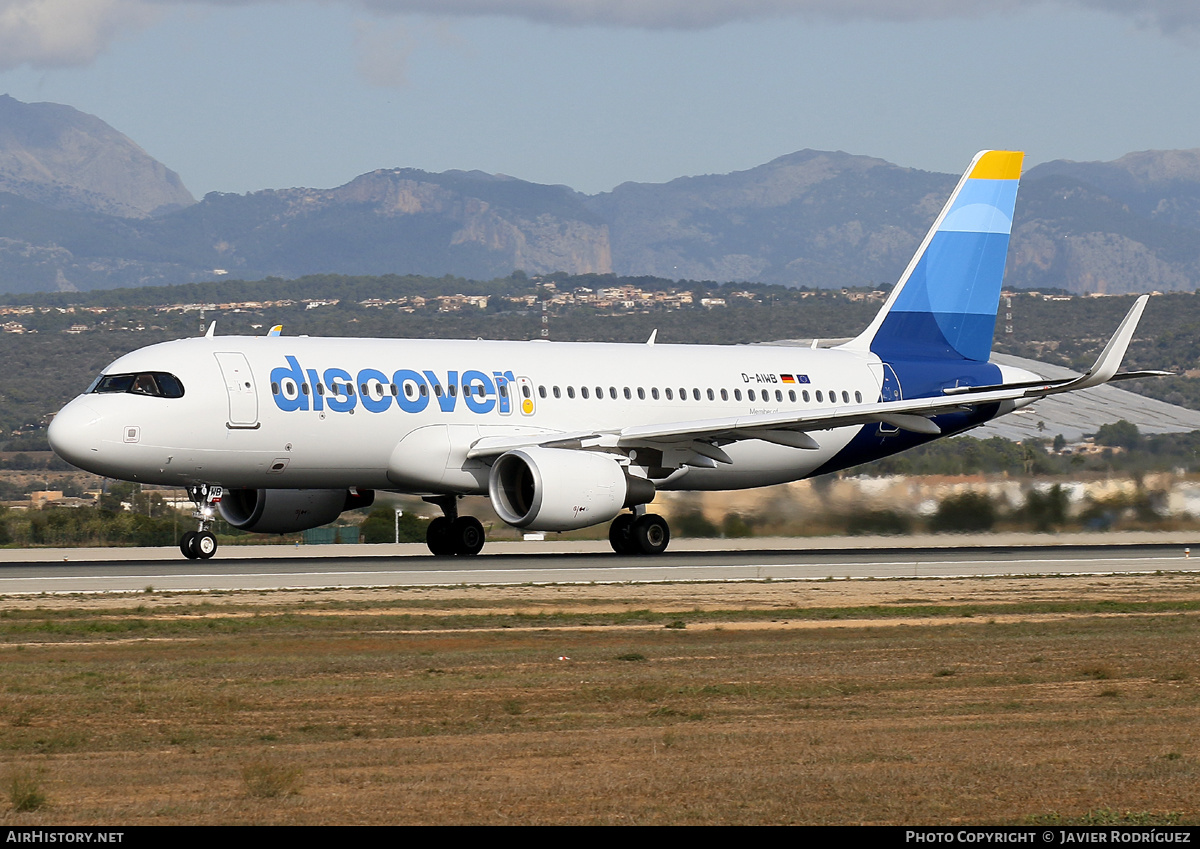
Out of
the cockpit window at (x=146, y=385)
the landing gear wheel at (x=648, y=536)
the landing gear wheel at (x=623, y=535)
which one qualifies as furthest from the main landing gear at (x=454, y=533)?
the cockpit window at (x=146, y=385)

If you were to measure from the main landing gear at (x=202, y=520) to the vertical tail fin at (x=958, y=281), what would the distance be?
614 inches

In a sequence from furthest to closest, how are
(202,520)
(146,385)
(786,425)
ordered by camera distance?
(786,425)
(202,520)
(146,385)

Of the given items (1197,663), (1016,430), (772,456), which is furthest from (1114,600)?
(1016,430)

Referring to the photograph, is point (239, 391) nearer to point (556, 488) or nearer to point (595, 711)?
point (556, 488)

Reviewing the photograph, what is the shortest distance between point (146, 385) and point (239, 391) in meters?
1.59

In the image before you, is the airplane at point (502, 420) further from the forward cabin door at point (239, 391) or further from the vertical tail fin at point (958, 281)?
the vertical tail fin at point (958, 281)

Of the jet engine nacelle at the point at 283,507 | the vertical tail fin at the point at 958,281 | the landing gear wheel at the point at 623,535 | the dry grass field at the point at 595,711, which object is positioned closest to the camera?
the dry grass field at the point at 595,711

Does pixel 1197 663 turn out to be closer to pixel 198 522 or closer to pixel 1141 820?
pixel 1141 820

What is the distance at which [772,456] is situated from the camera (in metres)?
36.8

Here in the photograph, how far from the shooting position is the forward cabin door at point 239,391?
30.3 metres

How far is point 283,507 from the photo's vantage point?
34000 mm

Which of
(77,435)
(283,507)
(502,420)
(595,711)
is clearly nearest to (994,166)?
(502,420)
